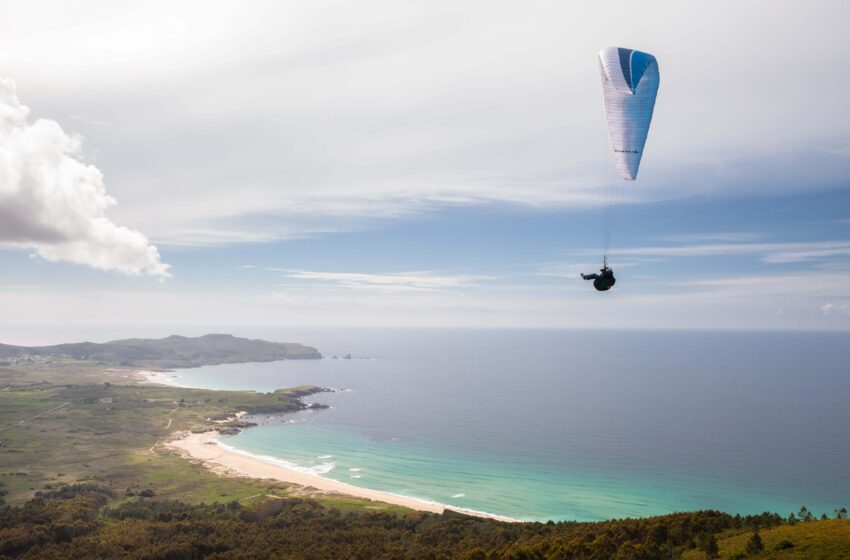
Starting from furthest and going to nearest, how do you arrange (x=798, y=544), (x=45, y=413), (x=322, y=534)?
1. (x=45, y=413)
2. (x=322, y=534)
3. (x=798, y=544)

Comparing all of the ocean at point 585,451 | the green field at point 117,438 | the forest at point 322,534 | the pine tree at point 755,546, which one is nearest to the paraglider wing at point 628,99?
the pine tree at point 755,546

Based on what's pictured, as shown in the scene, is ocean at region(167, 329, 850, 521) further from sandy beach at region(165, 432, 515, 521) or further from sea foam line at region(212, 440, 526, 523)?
sandy beach at region(165, 432, 515, 521)

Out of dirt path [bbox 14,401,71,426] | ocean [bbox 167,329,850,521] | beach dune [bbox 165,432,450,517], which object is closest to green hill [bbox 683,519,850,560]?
ocean [bbox 167,329,850,521]

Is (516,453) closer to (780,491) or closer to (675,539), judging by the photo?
(780,491)

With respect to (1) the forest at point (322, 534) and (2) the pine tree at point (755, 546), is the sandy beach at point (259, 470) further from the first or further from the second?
(2) the pine tree at point (755, 546)

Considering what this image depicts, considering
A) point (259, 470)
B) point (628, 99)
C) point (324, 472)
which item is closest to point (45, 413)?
point (259, 470)

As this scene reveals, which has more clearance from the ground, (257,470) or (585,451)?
(585,451)

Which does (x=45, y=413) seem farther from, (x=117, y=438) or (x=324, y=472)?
(x=324, y=472)
